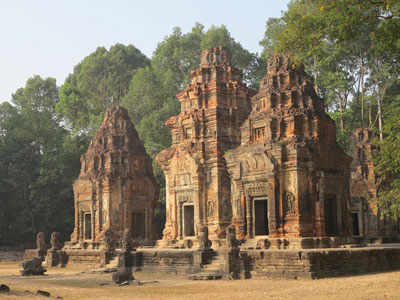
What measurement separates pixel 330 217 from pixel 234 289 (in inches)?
285

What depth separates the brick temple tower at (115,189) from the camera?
84.8 feet

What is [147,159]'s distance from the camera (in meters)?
27.5

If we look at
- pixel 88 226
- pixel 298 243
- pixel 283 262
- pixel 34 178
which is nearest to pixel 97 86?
pixel 34 178

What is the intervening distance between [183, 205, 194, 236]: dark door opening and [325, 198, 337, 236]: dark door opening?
283 inches

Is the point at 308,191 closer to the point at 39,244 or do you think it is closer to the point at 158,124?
the point at 39,244

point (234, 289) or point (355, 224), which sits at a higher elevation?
point (355, 224)

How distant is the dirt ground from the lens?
11.2 metres

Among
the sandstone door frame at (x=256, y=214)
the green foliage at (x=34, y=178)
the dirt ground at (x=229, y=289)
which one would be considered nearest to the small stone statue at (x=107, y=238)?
the dirt ground at (x=229, y=289)

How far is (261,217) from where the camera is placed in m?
19.7

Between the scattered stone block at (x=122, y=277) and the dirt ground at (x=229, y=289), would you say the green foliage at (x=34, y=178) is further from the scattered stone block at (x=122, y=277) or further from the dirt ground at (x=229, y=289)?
the scattered stone block at (x=122, y=277)

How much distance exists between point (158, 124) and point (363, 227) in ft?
49.6

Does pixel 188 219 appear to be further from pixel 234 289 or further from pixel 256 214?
pixel 234 289

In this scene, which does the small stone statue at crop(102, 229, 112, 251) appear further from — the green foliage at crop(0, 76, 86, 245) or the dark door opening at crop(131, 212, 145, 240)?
the green foliage at crop(0, 76, 86, 245)

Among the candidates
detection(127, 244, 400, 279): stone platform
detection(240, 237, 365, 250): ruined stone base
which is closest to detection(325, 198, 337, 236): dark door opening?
detection(240, 237, 365, 250): ruined stone base
